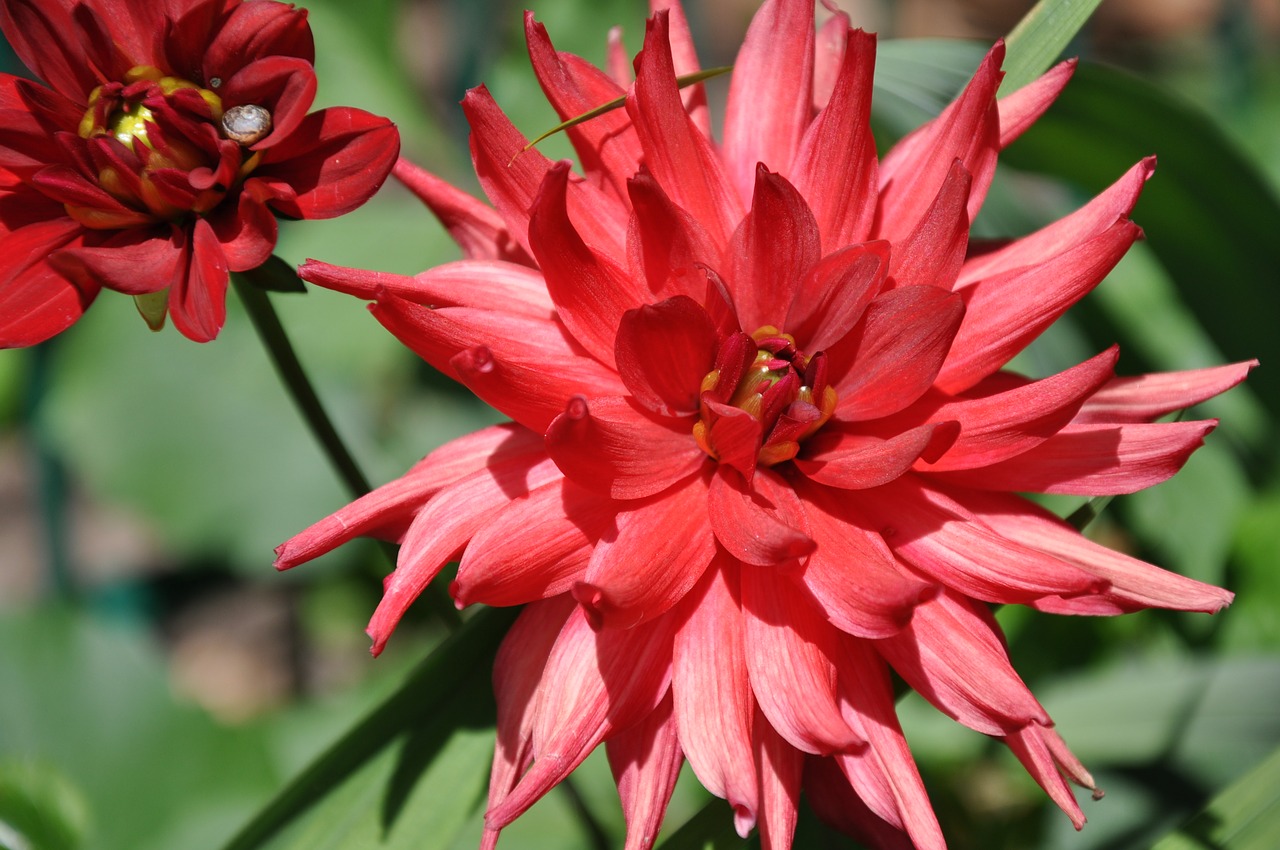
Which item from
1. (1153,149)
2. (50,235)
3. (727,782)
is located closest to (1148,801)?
(1153,149)

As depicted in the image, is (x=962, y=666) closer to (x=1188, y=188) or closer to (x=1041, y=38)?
(x=1041, y=38)

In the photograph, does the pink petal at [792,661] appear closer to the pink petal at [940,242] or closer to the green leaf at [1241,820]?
the pink petal at [940,242]

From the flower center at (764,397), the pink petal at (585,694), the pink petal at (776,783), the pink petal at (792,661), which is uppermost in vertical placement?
the flower center at (764,397)

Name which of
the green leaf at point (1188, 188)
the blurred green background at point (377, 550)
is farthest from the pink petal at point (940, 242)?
the green leaf at point (1188, 188)

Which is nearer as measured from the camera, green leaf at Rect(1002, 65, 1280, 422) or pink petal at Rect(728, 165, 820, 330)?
pink petal at Rect(728, 165, 820, 330)

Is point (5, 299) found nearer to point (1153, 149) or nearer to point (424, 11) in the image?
point (1153, 149)

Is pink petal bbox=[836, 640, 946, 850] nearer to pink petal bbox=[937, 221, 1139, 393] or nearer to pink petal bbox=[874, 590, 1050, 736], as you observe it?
pink petal bbox=[874, 590, 1050, 736]

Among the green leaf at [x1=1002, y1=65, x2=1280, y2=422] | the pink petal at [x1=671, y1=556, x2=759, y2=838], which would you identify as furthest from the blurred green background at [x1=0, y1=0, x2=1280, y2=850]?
the pink petal at [x1=671, y1=556, x2=759, y2=838]
